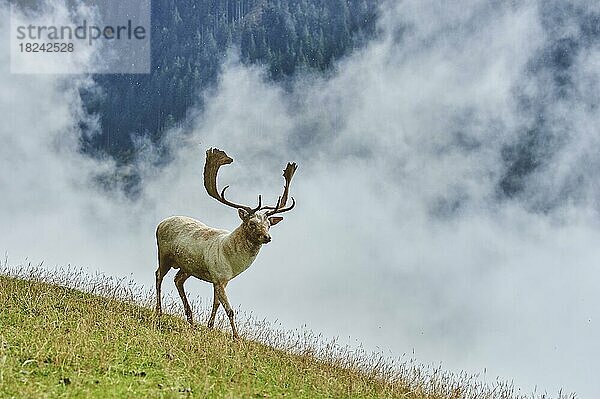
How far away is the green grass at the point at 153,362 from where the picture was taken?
8055 mm

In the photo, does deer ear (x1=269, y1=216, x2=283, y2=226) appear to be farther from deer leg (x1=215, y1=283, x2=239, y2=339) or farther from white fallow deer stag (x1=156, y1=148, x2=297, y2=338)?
deer leg (x1=215, y1=283, x2=239, y2=339)

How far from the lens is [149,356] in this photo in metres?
9.53

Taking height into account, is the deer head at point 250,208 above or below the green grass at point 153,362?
above

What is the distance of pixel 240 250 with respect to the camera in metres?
12.4

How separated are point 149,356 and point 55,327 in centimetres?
178

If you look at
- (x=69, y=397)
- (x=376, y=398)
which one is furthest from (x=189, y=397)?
(x=376, y=398)

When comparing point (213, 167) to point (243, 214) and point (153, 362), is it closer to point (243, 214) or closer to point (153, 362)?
point (243, 214)

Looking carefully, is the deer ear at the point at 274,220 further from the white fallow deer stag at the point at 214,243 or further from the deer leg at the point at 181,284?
the deer leg at the point at 181,284

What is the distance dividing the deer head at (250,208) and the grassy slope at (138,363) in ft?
6.09

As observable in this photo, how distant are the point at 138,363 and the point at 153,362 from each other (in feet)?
0.66

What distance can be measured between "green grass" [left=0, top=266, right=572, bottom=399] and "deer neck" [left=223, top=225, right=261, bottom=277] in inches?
48.4

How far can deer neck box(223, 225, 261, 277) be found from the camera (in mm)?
12430

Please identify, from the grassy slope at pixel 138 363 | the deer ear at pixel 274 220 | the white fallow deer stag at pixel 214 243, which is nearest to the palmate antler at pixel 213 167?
the white fallow deer stag at pixel 214 243

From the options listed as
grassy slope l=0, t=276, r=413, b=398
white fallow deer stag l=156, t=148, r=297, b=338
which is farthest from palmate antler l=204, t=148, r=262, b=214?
grassy slope l=0, t=276, r=413, b=398
